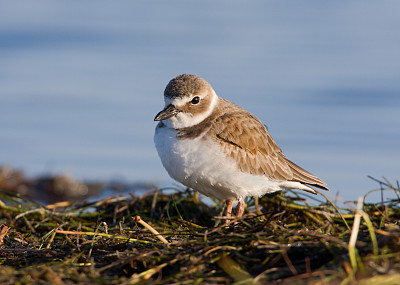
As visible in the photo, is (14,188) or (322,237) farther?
(14,188)

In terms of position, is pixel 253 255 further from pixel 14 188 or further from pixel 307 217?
pixel 14 188

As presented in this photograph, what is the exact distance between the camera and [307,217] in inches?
211

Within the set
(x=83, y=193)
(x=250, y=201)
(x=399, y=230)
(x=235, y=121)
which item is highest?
(x=235, y=121)

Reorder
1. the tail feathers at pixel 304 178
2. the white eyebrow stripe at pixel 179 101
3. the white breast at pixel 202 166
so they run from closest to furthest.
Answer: the white breast at pixel 202 166
the white eyebrow stripe at pixel 179 101
the tail feathers at pixel 304 178

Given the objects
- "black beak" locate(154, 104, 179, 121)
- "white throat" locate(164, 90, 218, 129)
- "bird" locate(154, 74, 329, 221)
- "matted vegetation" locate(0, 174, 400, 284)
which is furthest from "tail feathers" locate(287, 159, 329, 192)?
"matted vegetation" locate(0, 174, 400, 284)

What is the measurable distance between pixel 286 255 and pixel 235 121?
2.29m

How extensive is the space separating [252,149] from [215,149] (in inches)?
22.7

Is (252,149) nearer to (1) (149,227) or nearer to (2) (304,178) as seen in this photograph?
(2) (304,178)

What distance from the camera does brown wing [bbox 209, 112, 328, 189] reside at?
492 centimetres

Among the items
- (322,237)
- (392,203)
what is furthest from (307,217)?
(322,237)

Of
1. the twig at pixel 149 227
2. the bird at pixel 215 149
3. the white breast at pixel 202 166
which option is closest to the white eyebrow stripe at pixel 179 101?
the bird at pixel 215 149

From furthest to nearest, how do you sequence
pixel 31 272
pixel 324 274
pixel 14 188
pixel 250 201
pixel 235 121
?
pixel 14 188 < pixel 250 201 < pixel 235 121 < pixel 31 272 < pixel 324 274

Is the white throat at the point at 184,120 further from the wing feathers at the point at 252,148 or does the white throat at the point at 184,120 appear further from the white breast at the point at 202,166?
the wing feathers at the point at 252,148

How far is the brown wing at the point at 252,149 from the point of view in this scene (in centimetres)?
492
